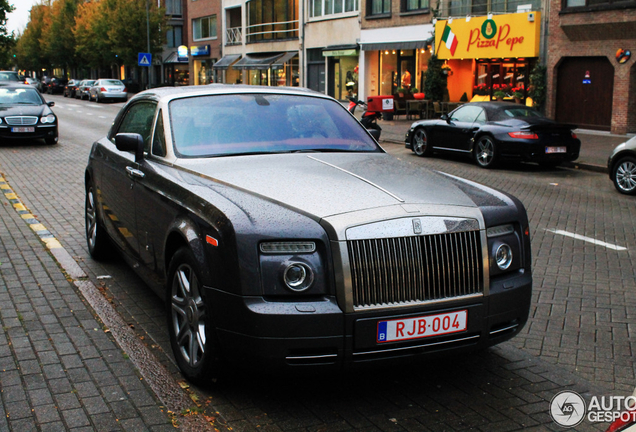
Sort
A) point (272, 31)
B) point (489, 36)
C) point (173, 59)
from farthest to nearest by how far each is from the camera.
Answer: point (173, 59) < point (272, 31) < point (489, 36)

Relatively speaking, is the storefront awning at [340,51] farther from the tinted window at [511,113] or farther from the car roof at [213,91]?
the car roof at [213,91]

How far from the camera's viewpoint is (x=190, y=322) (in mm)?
4117

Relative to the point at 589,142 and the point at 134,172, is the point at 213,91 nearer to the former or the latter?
the point at 134,172

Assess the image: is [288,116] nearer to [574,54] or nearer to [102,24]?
[574,54]

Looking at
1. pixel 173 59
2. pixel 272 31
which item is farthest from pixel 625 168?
pixel 173 59

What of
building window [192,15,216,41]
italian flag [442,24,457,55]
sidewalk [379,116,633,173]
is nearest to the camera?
sidewalk [379,116,633,173]

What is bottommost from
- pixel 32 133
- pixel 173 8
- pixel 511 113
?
pixel 32 133

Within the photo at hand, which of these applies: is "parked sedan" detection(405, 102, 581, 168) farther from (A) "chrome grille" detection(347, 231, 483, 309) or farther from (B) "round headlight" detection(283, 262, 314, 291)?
(B) "round headlight" detection(283, 262, 314, 291)

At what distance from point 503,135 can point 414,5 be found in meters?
18.4

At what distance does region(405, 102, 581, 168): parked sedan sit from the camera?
15031 millimetres

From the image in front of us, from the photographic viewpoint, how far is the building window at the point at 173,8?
68.8 m

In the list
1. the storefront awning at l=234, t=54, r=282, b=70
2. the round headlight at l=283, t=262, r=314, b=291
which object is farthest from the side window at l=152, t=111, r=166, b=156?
the storefront awning at l=234, t=54, r=282, b=70

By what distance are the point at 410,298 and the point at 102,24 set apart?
2481 inches

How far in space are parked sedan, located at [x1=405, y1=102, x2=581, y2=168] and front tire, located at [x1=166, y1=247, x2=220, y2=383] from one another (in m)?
12.0
